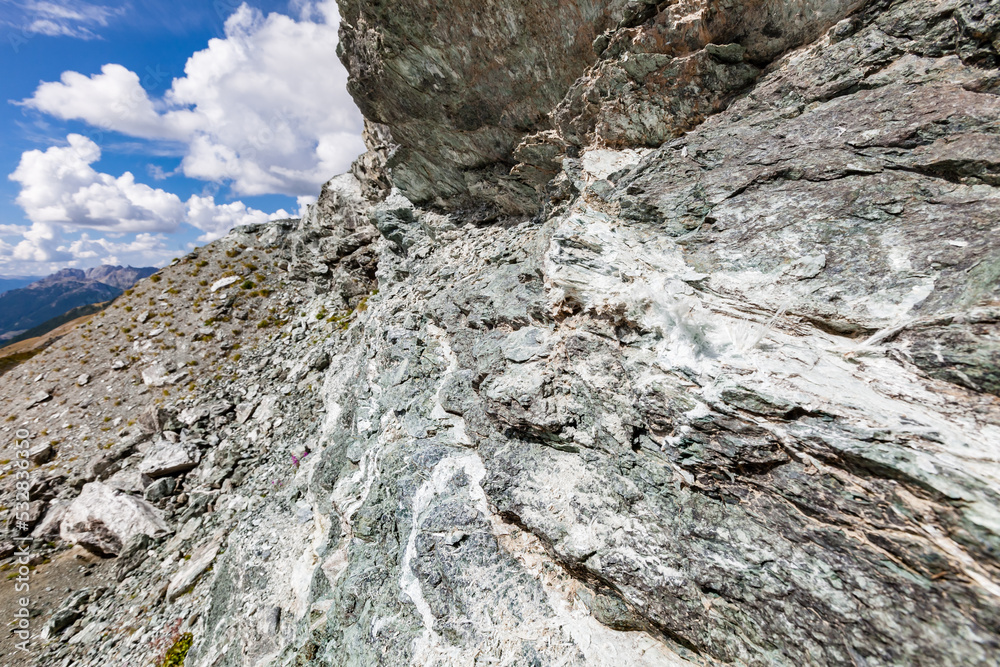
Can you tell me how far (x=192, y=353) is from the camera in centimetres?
3212

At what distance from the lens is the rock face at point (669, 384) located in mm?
5734

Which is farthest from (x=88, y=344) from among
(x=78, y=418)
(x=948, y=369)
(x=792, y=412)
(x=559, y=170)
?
(x=948, y=369)

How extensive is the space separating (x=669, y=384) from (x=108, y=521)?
96.6 feet

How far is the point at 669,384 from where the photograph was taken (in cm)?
816

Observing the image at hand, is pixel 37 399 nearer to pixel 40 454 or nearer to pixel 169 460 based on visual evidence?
pixel 40 454

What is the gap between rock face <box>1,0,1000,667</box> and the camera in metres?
5.73

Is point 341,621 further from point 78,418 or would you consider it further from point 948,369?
point 78,418

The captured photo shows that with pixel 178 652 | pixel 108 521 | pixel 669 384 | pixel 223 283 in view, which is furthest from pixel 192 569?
pixel 223 283

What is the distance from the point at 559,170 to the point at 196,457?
27.7 metres

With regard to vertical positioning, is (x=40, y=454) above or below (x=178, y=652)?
above

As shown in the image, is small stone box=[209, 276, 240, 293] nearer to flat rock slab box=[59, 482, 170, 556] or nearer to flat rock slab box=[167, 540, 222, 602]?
flat rock slab box=[59, 482, 170, 556]

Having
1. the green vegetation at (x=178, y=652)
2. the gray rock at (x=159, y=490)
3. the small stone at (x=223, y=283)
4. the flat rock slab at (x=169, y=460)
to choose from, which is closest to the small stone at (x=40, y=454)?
the flat rock slab at (x=169, y=460)

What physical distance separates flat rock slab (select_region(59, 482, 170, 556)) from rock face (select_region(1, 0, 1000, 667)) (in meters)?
2.14

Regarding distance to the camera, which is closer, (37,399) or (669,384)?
(669,384)
